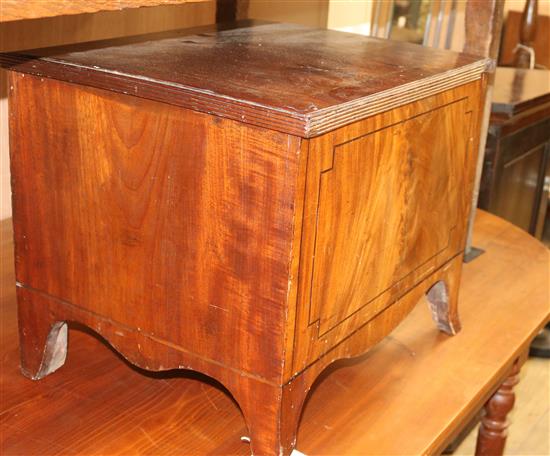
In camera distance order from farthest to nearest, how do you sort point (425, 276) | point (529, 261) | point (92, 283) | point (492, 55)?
point (529, 261) → point (492, 55) → point (425, 276) → point (92, 283)

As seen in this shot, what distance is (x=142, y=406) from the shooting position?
38.4 inches

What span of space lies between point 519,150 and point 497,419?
82 cm

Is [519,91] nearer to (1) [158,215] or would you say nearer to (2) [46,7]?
(1) [158,215]

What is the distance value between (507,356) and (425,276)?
19cm

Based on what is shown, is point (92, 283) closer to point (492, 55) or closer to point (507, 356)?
point (507, 356)

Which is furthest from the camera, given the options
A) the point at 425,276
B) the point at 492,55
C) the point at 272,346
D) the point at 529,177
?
the point at 529,177

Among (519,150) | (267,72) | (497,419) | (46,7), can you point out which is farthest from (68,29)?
(519,150)

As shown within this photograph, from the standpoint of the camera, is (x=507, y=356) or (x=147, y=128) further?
(x=507, y=356)

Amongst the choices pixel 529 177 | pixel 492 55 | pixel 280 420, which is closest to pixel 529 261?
pixel 492 55

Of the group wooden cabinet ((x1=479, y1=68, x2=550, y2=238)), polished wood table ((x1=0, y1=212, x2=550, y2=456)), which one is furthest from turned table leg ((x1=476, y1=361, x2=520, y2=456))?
wooden cabinet ((x1=479, y1=68, x2=550, y2=238))

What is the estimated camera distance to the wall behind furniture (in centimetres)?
132

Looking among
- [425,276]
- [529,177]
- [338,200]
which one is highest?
[338,200]

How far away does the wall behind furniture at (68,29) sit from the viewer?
4.34 ft

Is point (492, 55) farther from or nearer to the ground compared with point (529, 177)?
farther from the ground
